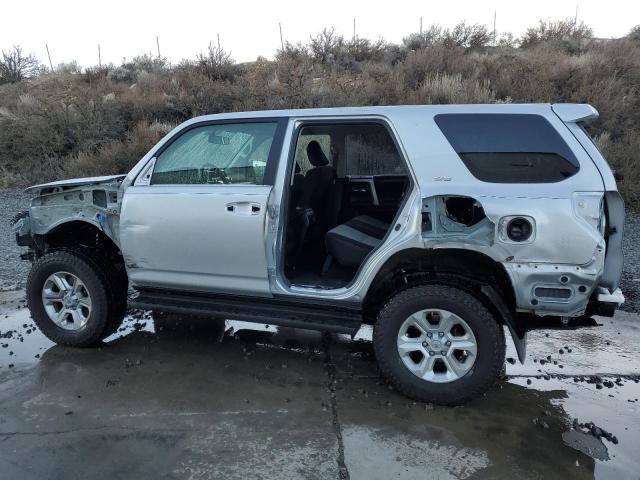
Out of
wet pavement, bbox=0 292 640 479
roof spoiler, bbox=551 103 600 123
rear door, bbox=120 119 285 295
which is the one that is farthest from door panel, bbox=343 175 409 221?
roof spoiler, bbox=551 103 600 123

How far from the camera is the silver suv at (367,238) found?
132 inches

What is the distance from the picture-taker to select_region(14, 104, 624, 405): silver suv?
3.35 metres

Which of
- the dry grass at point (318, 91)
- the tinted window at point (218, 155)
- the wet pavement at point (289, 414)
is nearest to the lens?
the wet pavement at point (289, 414)

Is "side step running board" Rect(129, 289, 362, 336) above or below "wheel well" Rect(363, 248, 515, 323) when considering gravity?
below

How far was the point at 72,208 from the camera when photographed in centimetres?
445

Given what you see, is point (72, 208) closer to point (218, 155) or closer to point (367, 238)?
point (218, 155)

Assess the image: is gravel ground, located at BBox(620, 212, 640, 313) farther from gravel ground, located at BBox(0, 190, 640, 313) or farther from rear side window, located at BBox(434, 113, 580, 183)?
rear side window, located at BBox(434, 113, 580, 183)

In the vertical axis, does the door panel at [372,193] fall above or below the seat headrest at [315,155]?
below

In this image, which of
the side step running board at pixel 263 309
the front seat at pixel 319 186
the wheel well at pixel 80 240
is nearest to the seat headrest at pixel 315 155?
the front seat at pixel 319 186

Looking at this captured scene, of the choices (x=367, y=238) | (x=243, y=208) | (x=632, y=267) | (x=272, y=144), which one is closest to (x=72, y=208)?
(x=243, y=208)

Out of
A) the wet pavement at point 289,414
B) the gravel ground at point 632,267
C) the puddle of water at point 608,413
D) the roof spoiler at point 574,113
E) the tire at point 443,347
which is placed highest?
the roof spoiler at point 574,113

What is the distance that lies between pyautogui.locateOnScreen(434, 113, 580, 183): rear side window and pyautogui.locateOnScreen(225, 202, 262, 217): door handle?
4.58ft

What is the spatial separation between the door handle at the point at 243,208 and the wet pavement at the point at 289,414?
123 centimetres

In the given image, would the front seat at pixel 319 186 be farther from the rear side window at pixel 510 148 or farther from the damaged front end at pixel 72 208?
the damaged front end at pixel 72 208
